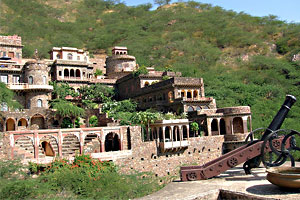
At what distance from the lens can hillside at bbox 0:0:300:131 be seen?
49469 mm

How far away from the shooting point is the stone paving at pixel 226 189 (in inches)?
561

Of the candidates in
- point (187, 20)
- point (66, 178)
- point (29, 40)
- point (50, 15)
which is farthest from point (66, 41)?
point (66, 178)

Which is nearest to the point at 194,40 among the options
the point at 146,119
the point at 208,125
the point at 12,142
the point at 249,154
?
the point at 208,125

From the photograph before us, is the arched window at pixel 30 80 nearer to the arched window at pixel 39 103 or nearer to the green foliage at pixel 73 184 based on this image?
the arched window at pixel 39 103

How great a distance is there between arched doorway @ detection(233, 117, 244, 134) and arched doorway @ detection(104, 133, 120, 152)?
12963 millimetres

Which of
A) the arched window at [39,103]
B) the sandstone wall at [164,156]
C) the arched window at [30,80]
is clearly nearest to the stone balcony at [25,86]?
the arched window at [30,80]

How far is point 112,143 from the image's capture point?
2808 cm

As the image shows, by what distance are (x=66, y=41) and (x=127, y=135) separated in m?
51.1

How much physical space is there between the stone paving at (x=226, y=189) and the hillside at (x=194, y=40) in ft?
68.1

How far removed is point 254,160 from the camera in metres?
19.0

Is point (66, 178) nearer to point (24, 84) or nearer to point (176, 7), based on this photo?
point (24, 84)

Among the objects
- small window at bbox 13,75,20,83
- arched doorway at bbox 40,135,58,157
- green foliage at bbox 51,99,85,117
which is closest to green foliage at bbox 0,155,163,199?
arched doorway at bbox 40,135,58,157

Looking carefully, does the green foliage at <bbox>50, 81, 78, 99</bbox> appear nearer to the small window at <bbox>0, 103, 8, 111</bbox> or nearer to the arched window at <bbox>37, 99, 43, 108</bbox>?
Result: the arched window at <bbox>37, 99, 43, 108</bbox>

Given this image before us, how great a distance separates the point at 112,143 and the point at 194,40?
52947 millimetres
